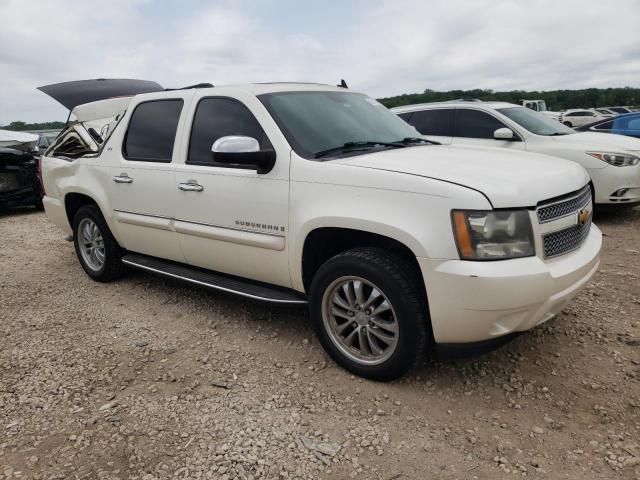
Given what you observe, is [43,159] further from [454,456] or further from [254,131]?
[454,456]

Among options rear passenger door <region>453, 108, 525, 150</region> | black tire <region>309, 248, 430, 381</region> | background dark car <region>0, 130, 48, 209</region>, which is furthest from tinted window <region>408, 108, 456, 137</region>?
background dark car <region>0, 130, 48, 209</region>

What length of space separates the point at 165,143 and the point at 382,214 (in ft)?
7.06

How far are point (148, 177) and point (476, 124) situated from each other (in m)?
5.23

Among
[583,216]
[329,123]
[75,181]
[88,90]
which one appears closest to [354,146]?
[329,123]

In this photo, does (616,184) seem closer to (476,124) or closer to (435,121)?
(476,124)

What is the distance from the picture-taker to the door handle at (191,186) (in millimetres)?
3684

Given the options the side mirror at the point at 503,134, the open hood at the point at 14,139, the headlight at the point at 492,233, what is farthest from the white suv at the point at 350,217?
the open hood at the point at 14,139

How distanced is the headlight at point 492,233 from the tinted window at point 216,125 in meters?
1.54

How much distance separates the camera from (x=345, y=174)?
2.94m

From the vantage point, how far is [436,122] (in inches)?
310

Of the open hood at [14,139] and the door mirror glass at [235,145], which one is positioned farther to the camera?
the open hood at [14,139]

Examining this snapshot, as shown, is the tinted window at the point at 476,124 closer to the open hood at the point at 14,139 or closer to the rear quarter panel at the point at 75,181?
the rear quarter panel at the point at 75,181

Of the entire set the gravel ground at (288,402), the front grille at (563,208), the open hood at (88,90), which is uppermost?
the open hood at (88,90)

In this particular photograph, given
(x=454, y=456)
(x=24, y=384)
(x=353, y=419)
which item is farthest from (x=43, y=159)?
(x=454, y=456)
